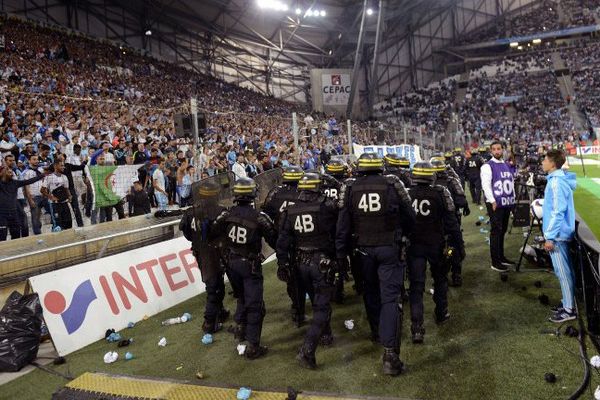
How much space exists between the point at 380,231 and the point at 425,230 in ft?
3.28

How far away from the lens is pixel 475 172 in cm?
1456

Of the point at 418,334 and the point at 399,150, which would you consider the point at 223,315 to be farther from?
the point at 399,150

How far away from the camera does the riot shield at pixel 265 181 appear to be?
9812 mm

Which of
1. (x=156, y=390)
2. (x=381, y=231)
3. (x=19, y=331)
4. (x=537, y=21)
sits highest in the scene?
(x=537, y=21)

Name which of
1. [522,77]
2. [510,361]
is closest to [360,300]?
[510,361]

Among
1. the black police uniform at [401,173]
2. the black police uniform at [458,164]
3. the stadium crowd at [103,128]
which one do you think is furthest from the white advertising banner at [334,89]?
the black police uniform at [401,173]

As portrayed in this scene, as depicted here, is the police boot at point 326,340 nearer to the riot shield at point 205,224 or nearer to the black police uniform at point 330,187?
the riot shield at point 205,224

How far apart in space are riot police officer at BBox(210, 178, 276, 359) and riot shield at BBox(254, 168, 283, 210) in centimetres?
425

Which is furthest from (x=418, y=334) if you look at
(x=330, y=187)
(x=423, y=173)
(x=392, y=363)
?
(x=330, y=187)

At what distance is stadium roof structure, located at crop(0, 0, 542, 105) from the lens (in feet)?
104

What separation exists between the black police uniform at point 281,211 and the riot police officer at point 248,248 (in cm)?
69

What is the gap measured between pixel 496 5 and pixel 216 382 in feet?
186

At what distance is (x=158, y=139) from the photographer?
14.3 m

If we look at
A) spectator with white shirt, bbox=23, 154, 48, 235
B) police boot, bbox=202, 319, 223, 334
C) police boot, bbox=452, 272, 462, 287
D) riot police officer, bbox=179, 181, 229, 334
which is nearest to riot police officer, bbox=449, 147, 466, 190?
police boot, bbox=452, 272, 462, 287
